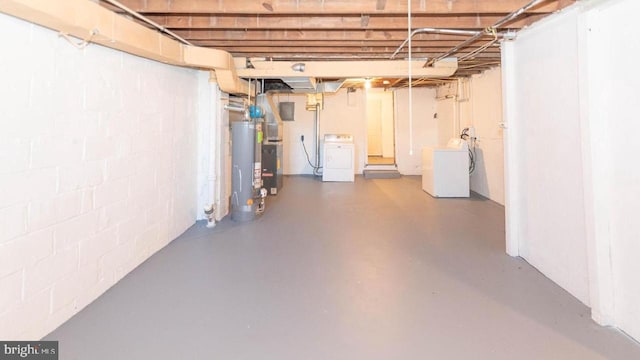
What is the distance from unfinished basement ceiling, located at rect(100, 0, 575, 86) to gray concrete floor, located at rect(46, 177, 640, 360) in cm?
196

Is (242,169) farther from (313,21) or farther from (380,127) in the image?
(380,127)

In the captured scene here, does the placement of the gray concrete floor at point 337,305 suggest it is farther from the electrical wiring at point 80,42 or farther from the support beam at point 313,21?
the support beam at point 313,21

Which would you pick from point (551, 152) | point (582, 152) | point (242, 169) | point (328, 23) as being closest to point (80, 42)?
point (328, 23)

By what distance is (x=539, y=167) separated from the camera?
219 cm

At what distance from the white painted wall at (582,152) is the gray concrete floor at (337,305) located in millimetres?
206

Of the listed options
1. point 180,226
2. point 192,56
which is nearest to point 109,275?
point 180,226

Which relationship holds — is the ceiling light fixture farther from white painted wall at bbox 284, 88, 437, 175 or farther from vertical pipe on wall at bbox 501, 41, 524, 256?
white painted wall at bbox 284, 88, 437, 175

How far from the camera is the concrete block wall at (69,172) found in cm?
134

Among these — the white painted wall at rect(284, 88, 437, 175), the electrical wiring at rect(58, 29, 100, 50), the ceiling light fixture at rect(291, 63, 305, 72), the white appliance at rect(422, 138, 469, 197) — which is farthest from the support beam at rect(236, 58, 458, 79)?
the white painted wall at rect(284, 88, 437, 175)

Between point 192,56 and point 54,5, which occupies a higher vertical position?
point 192,56

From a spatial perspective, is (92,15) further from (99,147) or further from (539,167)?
(539,167)

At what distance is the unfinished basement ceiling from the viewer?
2.24 meters

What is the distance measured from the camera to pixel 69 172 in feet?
5.44

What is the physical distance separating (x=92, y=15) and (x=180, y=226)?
79.6 inches
